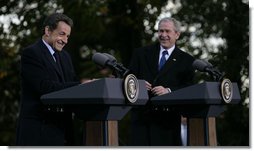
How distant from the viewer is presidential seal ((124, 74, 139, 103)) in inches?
170

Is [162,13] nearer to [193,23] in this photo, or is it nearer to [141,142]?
[193,23]

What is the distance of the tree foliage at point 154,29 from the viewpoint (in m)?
9.69

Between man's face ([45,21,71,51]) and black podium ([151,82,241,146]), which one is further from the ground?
man's face ([45,21,71,51])

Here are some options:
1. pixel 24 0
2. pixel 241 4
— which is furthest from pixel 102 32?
pixel 241 4

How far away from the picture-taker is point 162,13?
9.56m

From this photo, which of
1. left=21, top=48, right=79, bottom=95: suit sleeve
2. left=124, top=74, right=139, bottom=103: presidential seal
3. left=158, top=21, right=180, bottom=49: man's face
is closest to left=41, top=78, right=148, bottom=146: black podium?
left=124, top=74, right=139, bottom=103: presidential seal

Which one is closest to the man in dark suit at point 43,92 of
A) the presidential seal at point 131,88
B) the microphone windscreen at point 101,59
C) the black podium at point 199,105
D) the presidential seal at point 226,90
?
the microphone windscreen at point 101,59

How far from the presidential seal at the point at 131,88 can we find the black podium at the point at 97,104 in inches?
1.1

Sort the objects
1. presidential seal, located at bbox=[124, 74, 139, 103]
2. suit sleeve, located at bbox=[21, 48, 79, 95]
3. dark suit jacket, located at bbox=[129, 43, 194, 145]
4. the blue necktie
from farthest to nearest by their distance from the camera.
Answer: the blue necktie < dark suit jacket, located at bbox=[129, 43, 194, 145] < suit sleeve, located at bbox=[21, 48, 79, 95] < presidential seal, located at bbox=[124, 74, 139, 103]

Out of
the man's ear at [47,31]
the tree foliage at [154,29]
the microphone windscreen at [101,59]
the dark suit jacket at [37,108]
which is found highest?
the tree foliage at [154,29]

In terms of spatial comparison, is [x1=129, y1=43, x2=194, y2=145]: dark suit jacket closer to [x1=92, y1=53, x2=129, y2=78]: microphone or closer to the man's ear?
[x1=92, y1=53, x2=129, y2=78]: microphone

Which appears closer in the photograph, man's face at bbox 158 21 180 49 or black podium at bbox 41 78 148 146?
black podium at bbox 41 78 148 146

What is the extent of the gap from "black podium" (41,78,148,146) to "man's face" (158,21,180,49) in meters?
1.09

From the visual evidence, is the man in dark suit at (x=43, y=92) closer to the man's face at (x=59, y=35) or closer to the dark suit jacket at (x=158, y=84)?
the man's face at (x=59, y=35)
